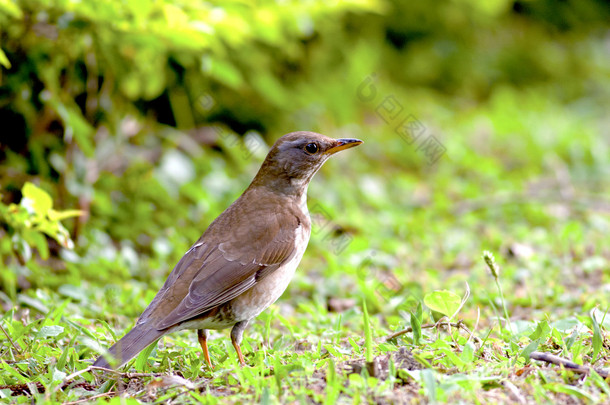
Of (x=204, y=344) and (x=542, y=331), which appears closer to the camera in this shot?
(x=542, y=331)

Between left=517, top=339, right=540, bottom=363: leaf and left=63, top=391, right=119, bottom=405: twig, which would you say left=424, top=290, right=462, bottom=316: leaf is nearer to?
left=517, top=339, right=540, bottom=363: leaf

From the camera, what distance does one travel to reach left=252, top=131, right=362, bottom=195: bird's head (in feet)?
16.0

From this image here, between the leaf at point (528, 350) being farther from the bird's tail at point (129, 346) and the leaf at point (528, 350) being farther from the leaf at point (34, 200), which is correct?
the leaf at point (34, 200)

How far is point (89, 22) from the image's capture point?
5180 mm

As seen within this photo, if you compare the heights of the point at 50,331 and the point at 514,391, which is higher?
the point at 514,391

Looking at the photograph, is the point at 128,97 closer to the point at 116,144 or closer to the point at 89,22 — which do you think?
the point at 116,144

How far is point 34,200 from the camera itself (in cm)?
451

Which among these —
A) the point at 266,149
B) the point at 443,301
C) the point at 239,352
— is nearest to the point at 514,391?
the point at 443,301

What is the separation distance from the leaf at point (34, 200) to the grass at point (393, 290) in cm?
66

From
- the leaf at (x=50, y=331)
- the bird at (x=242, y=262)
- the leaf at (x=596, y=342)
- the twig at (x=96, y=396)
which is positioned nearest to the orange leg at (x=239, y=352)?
the bird at (x=242, y=262)

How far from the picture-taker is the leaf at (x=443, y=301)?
3.96 m

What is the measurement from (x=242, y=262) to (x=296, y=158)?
968mm

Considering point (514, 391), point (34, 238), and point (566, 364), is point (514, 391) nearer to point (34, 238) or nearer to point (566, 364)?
point (566, 364)

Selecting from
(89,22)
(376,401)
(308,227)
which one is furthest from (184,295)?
(89,22)
